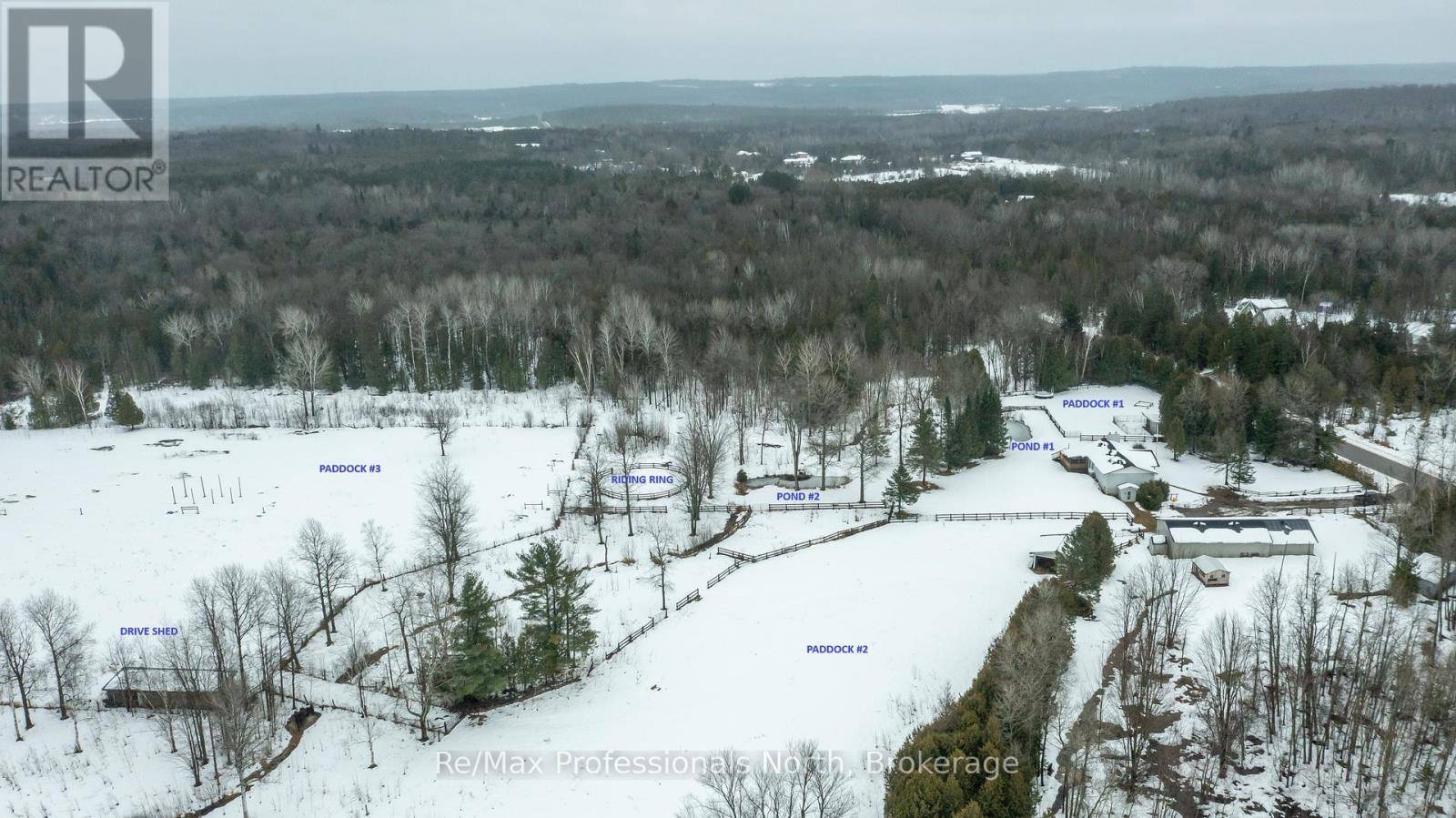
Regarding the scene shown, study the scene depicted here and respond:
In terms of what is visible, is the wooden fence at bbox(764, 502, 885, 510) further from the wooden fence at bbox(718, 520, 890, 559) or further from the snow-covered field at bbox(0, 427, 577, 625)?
the snow-covered field at bbox(0, 427, 577, 625)

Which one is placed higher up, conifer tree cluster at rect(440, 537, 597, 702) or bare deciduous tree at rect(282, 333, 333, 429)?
bare deciduous tree at rect(282, 333, 333, 429)

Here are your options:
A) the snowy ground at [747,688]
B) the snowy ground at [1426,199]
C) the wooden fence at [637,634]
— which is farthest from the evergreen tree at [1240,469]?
the snowy ground at [1426,199]

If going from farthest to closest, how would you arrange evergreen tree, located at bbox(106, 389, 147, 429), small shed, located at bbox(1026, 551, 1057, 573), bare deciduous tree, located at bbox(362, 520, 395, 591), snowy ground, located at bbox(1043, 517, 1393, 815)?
evergreen tree, located at bbox(106, 389, 147, 429) < bare deciduous tree, located at bbox(362, 520, 395, 591) < small shed, located at bbox(1026, 551, 1057, 573) < snowy ground, located at bbox(1043, 517, 1393, 815)

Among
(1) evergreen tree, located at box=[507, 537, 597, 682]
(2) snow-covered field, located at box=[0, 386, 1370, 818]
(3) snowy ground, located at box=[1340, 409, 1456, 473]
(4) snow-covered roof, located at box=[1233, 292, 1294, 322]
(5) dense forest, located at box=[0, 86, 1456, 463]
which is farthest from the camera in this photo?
(4) snow-covered roof, located at box=[1233, 292, 1294, 322]

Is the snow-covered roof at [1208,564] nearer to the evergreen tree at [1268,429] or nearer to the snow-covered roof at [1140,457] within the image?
the snow-covered roof at [1140,457]

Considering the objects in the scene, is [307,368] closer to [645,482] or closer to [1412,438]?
[645,482]

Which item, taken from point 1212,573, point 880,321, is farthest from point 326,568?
point 880,321

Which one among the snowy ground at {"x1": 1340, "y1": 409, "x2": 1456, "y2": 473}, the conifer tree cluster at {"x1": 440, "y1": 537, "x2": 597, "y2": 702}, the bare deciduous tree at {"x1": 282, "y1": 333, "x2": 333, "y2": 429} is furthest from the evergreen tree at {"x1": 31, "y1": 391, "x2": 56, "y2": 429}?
the snowy ground at {"x1": 1340, "y1": 409, "x2": 1456, "y2": 473}
